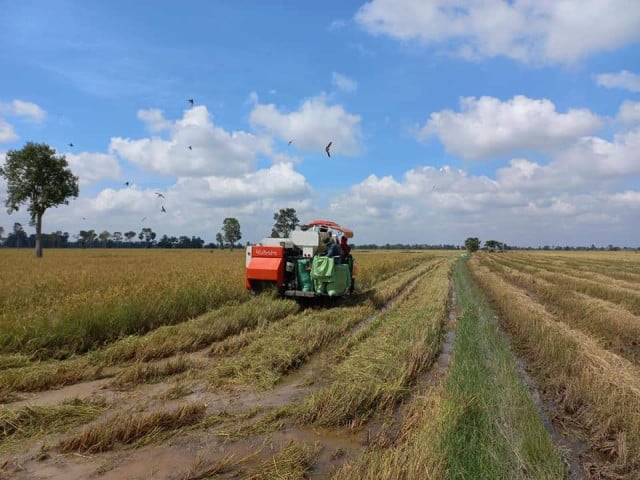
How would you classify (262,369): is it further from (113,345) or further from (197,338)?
(113,345)

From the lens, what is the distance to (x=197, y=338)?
25.7ft

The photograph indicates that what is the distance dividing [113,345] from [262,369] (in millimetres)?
2974

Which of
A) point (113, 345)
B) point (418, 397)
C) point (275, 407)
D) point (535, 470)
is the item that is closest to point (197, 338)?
point (113, 345)

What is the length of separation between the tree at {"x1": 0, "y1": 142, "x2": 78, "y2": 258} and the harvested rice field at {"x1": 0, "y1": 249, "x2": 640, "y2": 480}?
3452 centimetres

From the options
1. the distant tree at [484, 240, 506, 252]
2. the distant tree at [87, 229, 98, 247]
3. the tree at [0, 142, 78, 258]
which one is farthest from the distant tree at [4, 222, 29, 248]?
the distant tree at [484, 240, 506, 252]

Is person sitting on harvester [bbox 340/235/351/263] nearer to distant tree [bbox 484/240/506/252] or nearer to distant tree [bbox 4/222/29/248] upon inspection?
distant tree [bbox 484/240/506/252]

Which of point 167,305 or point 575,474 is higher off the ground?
point 167,305

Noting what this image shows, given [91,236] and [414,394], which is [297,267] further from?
[91,236]

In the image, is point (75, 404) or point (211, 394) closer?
point (75, 404)

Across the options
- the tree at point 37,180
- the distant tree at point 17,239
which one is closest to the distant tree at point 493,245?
the tree at point 37,180

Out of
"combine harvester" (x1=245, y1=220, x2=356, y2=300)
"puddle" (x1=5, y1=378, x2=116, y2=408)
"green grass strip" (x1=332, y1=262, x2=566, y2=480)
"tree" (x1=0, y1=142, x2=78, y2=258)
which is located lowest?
"puddle" (x1=5, y1=378, x2=116, y2=408)

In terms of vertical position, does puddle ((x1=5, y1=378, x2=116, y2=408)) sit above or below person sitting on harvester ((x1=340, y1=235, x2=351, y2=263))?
below

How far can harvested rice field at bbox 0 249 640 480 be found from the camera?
364 centimetres

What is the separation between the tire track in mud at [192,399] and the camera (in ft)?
11.8
